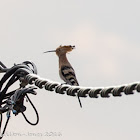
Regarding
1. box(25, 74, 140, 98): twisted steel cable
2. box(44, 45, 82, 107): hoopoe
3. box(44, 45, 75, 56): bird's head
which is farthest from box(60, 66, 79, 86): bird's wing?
box(25, 74, 140, 98): twisted steel cable

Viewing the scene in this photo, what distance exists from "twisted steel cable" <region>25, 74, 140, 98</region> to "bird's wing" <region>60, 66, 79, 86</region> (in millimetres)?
3670

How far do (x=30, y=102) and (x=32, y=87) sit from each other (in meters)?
0.54

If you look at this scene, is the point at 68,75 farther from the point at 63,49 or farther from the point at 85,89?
the point at 85,89

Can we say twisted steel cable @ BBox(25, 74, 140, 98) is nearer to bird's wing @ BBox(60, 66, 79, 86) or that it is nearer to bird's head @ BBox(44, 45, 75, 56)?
Answer: bird's wing @ BBox(60, 66, 79, 86)

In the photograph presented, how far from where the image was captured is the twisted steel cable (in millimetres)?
7922

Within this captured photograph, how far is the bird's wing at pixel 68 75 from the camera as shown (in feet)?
47.3

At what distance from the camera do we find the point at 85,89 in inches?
344

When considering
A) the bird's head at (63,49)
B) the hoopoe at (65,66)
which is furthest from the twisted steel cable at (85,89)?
the bird's head at (63,49)

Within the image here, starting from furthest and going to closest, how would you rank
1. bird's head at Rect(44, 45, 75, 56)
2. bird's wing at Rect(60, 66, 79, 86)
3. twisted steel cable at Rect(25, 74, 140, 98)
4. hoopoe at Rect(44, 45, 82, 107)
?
bird's head at Rect(44, 45, 75, 56)
hoopoe at Rect(44, 45, 82, 107)
bird's wing at Rect(60, 66, 79, 86)
twisted steel cable at Rect(25, 74, 140, 98)

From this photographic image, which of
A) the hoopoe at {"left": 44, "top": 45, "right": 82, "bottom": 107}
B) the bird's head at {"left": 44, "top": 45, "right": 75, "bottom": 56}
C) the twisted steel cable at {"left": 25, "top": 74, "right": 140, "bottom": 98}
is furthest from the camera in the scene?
the bird's head at {"left": 44, "top": 45, "right": 75, "bottom": 56}

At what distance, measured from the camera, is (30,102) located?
1141 cm

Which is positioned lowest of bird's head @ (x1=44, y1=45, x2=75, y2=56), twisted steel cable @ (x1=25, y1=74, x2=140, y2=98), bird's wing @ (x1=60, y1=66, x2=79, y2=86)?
twisted steel cable @ (x1=25, y1=74, x2=140, y2=98)

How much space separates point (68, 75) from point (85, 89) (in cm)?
626

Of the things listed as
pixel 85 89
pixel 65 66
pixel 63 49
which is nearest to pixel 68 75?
pixel 65 66
